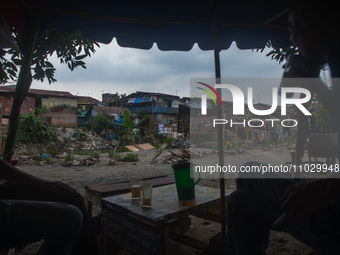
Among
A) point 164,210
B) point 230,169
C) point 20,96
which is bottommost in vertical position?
point 230,169

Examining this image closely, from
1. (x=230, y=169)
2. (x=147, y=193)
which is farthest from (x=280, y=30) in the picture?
(x=230, y=169)

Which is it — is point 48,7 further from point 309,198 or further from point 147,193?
point 309,198

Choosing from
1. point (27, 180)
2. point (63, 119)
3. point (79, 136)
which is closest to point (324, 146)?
point (27, 180)

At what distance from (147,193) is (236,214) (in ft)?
2.27

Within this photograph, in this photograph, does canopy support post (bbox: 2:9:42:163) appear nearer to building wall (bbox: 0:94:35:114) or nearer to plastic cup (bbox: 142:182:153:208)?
plastic cup (bbox: 142:182:153:208)

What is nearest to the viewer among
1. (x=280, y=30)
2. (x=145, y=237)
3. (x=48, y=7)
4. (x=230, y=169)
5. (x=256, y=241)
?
(x=256, y=241)

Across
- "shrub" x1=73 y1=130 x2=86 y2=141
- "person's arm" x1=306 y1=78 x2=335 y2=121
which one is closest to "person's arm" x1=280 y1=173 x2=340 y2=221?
"person's arm" x1=306 y1=78 x2=335 y2=121

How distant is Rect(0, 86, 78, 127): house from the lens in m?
21.1

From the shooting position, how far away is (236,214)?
109 centimetres

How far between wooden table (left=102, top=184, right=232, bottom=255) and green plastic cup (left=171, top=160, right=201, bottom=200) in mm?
51

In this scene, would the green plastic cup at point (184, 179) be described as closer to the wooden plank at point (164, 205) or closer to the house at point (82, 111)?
the wooden plank at point (164, 205)

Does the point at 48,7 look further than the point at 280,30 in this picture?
No

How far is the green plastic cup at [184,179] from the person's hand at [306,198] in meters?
0.85

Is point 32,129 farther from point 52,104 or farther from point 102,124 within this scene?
point 52,104
